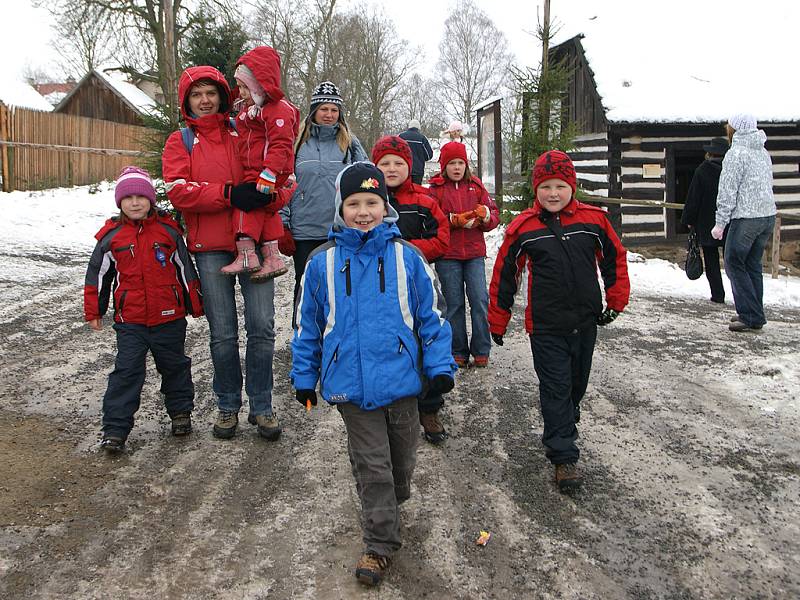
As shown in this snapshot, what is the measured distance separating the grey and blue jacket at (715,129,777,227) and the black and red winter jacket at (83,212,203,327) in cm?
556

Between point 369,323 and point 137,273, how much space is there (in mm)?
1856

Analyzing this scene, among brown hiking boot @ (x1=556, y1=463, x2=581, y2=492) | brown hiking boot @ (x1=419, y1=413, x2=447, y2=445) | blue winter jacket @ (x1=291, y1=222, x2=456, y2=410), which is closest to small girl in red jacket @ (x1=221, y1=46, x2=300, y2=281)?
blue winter jacket @ (x1=291, y1=222, x2=456, y2=410)

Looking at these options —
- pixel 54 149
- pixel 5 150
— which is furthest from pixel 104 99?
pixel 5 150

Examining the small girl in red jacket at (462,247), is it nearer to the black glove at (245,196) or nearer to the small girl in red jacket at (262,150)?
the small girl in red jacket at (262,150)

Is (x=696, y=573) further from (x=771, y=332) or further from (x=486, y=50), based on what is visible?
(x=486, y=50)

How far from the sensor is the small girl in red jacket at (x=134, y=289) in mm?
4016

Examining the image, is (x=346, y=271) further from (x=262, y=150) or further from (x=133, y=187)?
(x=133, y=187)

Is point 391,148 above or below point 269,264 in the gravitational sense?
above

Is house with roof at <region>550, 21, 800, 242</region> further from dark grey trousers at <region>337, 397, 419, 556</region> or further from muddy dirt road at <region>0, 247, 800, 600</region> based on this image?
dark grey trousers at <region>337, 397, 419, 556</region>

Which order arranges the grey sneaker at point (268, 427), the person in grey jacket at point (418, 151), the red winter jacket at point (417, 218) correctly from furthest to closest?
1. the person in grey jacket at point (418, 151)
2. the red winter jacket at point (417, 218)
3. the grey sneaker at point (268, 427)

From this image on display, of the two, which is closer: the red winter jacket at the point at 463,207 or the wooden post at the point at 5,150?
the red winter jacket at the point at 463,207

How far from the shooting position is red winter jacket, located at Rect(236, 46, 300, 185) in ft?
12.7

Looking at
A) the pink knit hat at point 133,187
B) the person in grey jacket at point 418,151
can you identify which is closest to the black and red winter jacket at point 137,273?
the pink knit hat at point 133,187

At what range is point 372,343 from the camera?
283 cm
